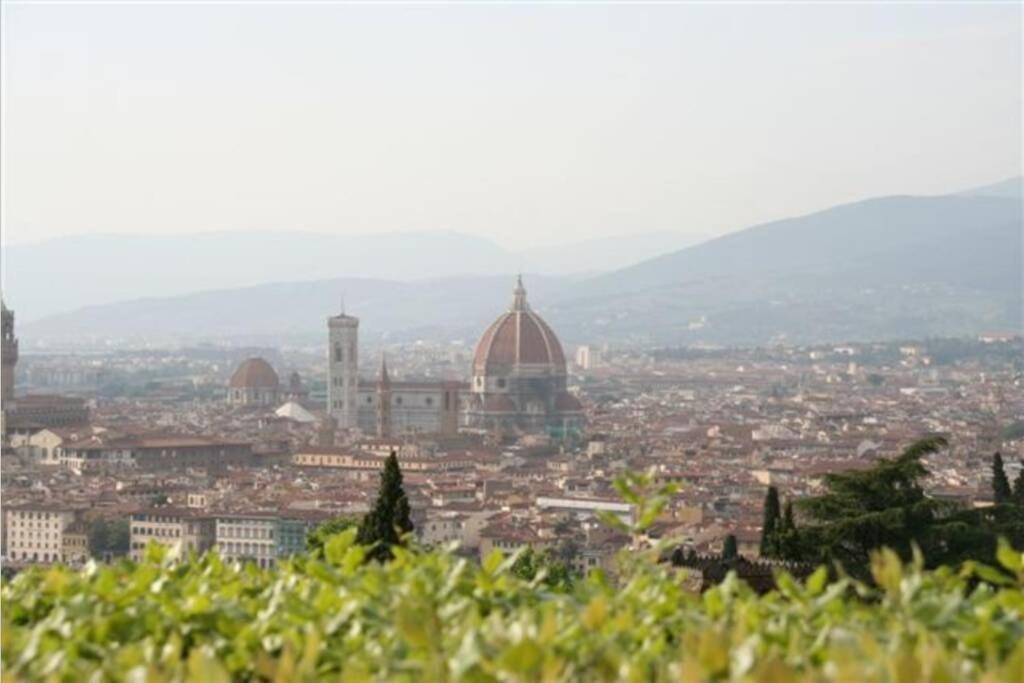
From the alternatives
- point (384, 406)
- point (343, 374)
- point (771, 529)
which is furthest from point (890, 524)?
point (343, 374)

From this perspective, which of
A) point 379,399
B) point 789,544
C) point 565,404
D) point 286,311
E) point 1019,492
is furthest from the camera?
point 286,311

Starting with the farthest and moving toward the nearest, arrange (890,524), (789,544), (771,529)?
→ 1. (771,529)
2. (789,544)
3. (890,524)

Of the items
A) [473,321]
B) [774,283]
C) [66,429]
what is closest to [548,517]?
[66,429]

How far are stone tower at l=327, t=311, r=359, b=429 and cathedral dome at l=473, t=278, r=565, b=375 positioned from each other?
13.8 ft


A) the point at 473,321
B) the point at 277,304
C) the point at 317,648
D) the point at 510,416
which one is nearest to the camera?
the point at 317,648

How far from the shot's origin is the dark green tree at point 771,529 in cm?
1292

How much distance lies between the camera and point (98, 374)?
10050 cm

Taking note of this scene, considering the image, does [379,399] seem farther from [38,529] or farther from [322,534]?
[322,534]

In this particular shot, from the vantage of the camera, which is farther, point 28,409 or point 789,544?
point 28,409

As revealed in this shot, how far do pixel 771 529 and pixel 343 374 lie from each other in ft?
186

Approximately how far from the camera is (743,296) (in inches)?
5965

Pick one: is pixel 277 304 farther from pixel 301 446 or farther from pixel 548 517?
pixel 548 517

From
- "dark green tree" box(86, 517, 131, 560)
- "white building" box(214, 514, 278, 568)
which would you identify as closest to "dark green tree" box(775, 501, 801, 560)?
"white building" box(214, 514, 278, 568)

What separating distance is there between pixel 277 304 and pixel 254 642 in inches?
7548
